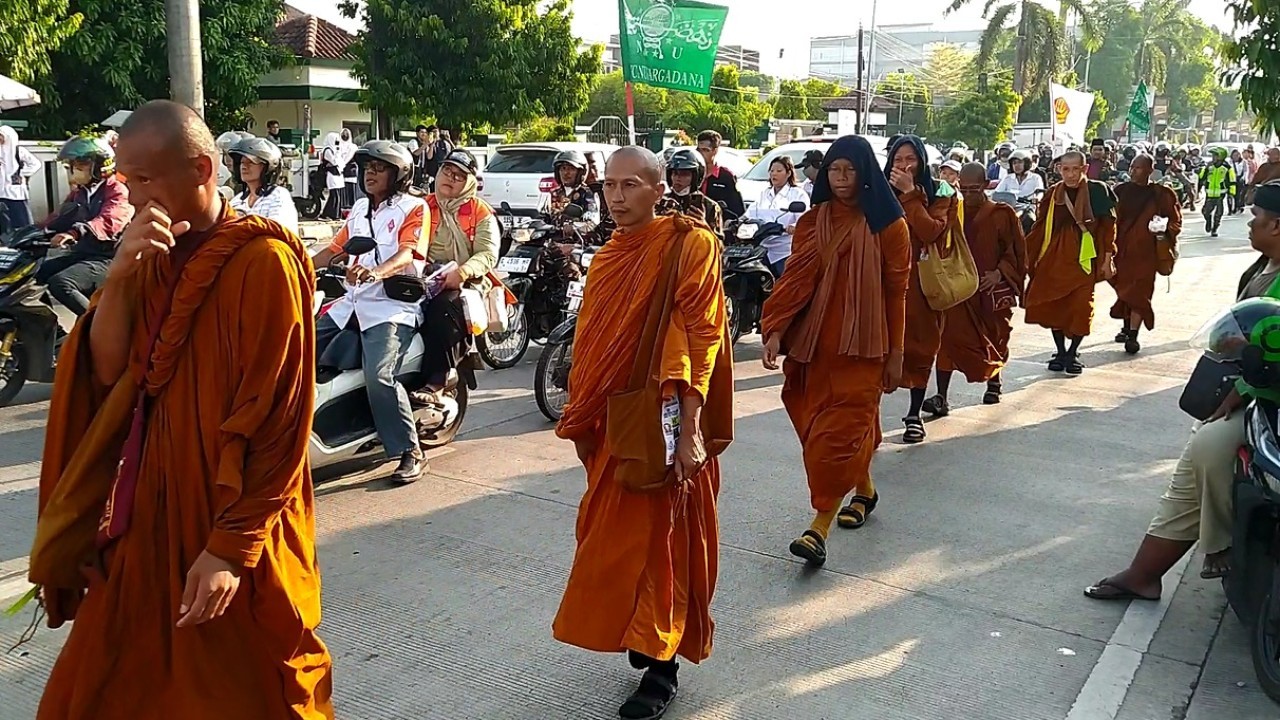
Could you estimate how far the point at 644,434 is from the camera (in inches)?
131

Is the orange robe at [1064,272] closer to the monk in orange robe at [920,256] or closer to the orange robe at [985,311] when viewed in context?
the orange robe at [985,311]

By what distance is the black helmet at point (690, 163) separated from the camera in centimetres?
602

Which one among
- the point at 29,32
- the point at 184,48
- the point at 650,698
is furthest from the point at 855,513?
the point at 29,32

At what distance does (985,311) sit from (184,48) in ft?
24.3

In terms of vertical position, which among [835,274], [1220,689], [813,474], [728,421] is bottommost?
[1220,689]

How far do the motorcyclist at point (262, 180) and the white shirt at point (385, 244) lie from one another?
0.68 metres

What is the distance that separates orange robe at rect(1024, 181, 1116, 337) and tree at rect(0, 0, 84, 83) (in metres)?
12.7

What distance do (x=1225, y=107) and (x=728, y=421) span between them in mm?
125251

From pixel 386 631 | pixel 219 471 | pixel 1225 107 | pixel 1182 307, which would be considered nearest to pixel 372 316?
pixel 386 631

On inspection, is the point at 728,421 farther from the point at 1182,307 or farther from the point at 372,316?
the point at 1182,307

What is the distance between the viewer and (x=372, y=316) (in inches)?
228

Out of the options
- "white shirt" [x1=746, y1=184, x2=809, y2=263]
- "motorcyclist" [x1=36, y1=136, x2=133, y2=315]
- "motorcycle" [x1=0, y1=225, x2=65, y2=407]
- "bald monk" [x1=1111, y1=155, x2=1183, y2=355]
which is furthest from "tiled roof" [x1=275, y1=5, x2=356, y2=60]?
"motorcycle" [x1=0, y1=225, x2=65, y2=407]

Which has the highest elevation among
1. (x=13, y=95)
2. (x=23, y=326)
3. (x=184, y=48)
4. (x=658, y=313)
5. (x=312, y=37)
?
(x=312, y=37)

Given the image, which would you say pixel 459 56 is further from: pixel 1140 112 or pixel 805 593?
pixel 805 593
